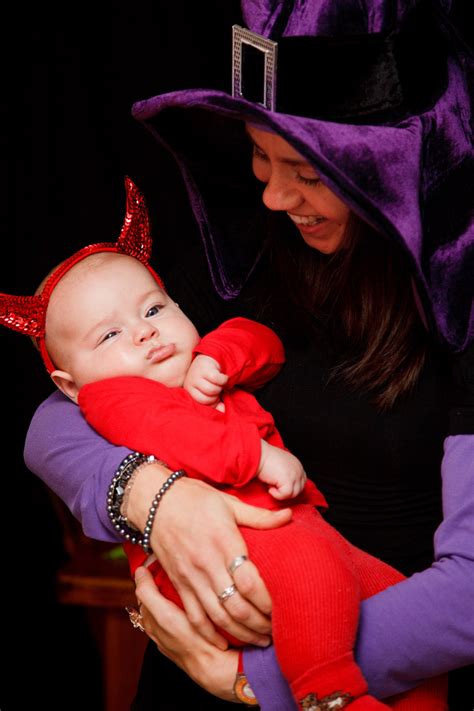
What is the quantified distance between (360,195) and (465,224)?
23 centimetres

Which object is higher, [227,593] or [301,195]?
[301,195]

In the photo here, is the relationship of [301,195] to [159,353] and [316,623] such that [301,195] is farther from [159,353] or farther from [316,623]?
[316,623]

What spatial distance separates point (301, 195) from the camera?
1.59 meters

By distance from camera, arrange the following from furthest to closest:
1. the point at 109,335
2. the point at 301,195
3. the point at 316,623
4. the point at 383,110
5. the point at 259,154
Answer: the point at 109,335 < the point at 259,154 < the point at 301,195 < the point at 383,110 < the point at 316,623

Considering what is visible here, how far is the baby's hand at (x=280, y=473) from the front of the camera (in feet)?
5.19

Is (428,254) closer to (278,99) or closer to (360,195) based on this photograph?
(360,195)

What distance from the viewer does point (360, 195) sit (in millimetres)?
1404

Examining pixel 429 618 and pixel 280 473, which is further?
pixel 280 473

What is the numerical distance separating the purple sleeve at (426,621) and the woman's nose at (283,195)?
48 centimetres

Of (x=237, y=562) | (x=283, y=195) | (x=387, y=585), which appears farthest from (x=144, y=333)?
(x=387, y=585)

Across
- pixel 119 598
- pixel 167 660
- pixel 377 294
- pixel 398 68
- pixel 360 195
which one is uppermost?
pixel 398 68

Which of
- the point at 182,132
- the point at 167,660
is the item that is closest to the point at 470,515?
the point at 167,660

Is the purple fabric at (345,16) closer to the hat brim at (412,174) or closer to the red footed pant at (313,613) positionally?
the hat brim at (412,174)

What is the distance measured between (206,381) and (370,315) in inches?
12.3
